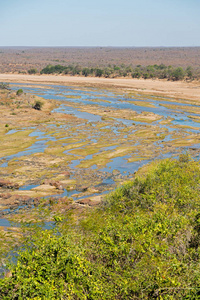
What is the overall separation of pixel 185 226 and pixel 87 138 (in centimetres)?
2993

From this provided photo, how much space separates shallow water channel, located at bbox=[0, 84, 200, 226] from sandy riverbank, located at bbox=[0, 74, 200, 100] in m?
11.2

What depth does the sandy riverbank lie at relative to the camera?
3285 inches

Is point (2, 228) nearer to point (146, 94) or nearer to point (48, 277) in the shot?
point (48, 277)

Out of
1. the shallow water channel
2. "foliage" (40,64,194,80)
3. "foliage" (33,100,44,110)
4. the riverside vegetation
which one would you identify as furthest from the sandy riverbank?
"foliage" (33,100,44,110)

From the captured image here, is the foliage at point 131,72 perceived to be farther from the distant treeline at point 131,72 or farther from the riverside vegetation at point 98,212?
the riverside vegetation at point 98,212

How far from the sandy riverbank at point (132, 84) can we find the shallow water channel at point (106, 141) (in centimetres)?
1119

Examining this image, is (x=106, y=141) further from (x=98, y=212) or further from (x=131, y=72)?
(x=131, y=72)

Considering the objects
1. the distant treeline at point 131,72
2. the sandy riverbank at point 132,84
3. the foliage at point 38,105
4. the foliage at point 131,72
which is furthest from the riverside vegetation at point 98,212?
the foliage at point 131,72

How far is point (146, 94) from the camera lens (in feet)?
272

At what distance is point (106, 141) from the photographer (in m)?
42.2

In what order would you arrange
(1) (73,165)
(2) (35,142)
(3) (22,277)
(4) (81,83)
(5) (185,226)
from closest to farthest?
(3) (22,277), (5) (185,226), (1) (73,165), (2) (35,142), (4) (81,83)

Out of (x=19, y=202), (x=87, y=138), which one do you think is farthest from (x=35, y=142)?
(x=19, y=202)

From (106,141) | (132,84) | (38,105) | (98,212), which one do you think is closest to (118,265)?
(98,212)

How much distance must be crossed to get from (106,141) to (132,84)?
58.2m
